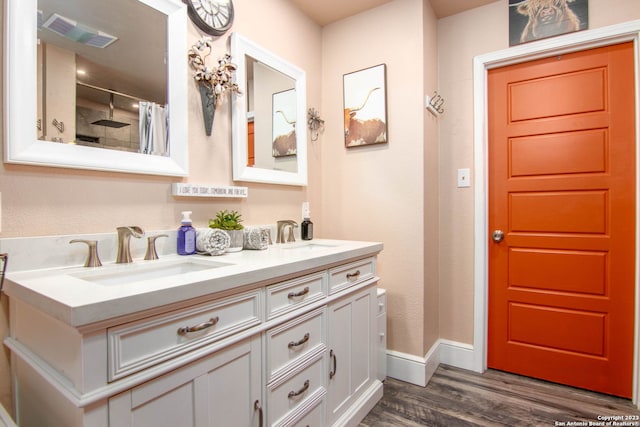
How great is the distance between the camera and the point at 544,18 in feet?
6.48

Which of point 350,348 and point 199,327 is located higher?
point 199,327

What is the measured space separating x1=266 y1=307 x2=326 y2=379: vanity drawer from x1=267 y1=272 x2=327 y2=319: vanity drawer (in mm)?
56

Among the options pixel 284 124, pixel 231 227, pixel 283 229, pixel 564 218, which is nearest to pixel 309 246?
pixel 283 229

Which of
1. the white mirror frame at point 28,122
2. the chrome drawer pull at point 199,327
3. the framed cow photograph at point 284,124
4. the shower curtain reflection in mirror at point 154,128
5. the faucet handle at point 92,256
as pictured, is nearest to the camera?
the chrome drawer pull at point 199,327

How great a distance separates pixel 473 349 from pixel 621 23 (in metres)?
2.10

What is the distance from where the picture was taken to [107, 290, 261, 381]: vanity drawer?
722 millimetres

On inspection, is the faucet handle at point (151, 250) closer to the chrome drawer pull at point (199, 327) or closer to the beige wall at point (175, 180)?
the beige wall at point (175, 180)

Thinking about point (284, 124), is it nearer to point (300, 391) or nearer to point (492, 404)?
point (300, 391)

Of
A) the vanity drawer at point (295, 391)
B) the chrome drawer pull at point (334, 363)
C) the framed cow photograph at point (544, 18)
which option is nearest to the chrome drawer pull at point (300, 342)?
the vanity drawer at point (295, 391)

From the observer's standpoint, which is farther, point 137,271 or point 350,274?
point 350,274

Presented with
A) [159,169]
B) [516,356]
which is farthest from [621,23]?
[159,169]

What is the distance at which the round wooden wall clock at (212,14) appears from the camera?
1477mm

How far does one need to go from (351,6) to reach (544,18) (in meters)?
1.19

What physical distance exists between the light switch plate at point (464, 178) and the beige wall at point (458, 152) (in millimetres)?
33
